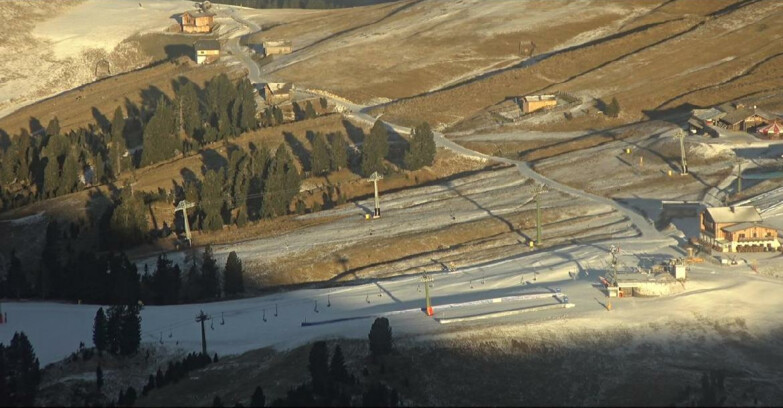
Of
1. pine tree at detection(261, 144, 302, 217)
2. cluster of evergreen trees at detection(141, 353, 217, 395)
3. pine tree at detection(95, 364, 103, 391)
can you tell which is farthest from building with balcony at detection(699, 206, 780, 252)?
pine tree at detection(95, 364, 103, 391)

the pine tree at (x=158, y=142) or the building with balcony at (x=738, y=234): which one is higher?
the pine tree at (x=158, y=142)

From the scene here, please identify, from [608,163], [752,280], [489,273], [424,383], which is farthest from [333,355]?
[608,163]

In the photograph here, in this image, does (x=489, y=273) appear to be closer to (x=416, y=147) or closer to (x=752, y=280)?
(x=752, y=280)

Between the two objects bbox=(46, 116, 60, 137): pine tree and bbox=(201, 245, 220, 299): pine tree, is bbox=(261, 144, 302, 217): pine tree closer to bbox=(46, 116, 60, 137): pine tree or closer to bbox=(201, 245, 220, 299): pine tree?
bbox=(201, 245, 220, 299): pine tree

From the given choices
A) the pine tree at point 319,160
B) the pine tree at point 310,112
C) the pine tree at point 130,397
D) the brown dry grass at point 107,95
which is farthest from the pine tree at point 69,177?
the pine tree at point 130,397

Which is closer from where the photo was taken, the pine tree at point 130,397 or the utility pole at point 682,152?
the pine tree at point 130,397

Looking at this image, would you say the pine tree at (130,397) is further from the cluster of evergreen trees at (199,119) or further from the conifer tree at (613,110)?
the conifer tree at (613,110)
